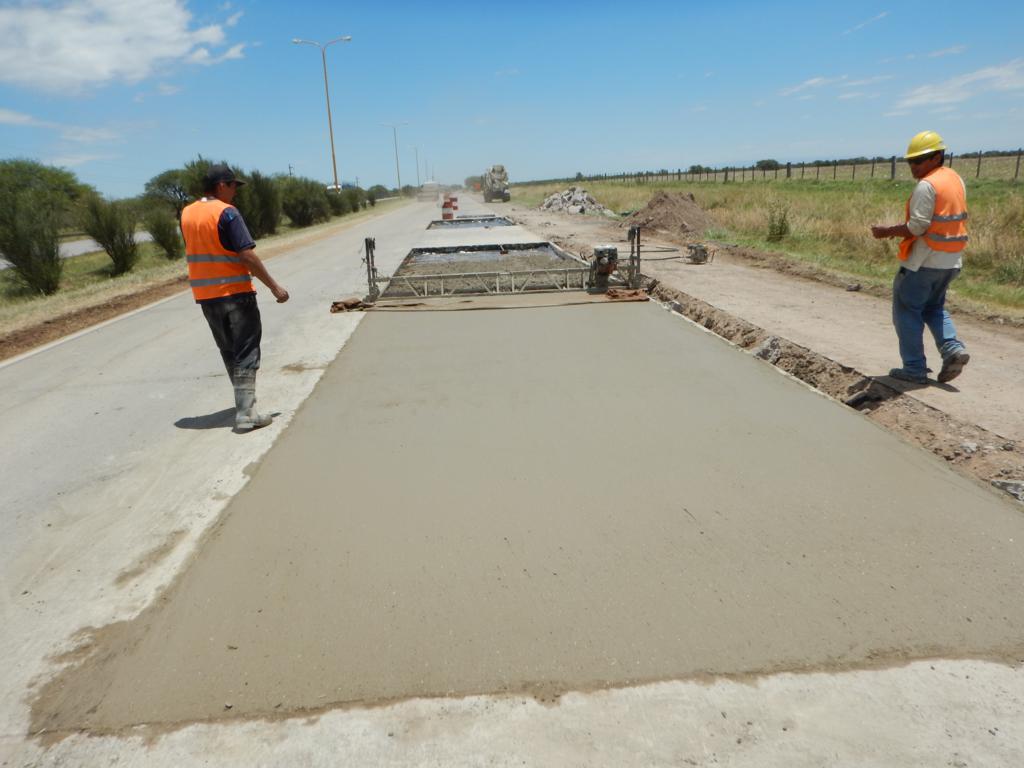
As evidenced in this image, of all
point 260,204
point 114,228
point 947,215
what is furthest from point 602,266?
point 260,204

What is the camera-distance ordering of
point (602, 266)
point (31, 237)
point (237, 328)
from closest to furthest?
1. point (237, 328)
2. point (602, 266)
3. point (31, 237)

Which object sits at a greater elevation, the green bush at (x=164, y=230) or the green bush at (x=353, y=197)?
the green bush at (x=353, y=197)

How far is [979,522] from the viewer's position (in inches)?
122

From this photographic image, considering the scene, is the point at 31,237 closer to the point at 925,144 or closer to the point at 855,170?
the point at 925,144

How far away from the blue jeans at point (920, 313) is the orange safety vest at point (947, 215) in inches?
7.9

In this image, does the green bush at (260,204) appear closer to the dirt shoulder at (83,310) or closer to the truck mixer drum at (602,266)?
the dirt shoulder at (83,310)

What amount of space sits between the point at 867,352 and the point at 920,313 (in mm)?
1160

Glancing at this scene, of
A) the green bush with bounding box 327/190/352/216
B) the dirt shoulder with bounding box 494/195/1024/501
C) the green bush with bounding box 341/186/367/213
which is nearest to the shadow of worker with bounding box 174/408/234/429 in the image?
the dirt shoulder with bounding box 494/195/1024/501

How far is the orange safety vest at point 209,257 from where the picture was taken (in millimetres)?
4324

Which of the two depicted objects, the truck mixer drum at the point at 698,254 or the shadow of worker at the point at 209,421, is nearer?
the shadow of worker at the point at 209,421

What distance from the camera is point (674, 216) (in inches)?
822

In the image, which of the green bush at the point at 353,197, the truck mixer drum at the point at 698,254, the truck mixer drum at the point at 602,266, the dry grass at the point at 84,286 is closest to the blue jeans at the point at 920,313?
the truck mixer drum at the point at 602,266

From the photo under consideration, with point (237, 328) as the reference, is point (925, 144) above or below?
above

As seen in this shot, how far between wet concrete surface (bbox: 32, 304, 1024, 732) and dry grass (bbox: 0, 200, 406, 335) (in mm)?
8550
